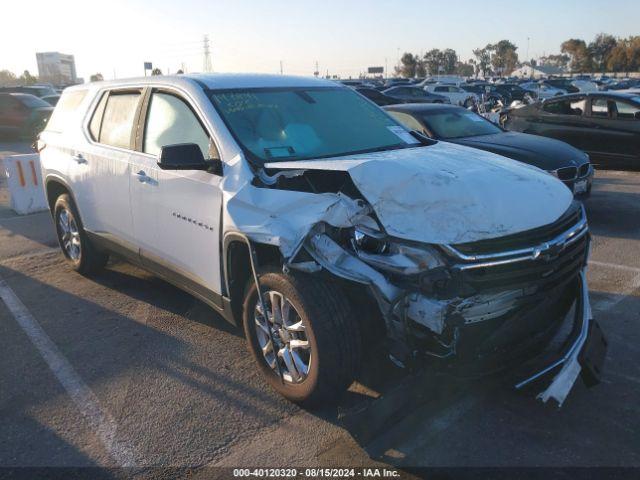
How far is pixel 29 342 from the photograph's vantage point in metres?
4.56

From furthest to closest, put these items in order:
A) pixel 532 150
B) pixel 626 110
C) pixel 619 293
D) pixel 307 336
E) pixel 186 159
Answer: pixel 626 110
pixel 532 150
pixel 619 293
pixel 186 159
pixel 307 336

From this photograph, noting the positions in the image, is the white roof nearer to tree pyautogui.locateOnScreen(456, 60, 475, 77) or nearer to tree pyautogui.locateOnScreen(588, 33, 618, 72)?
tree pyautogui.locateOnScreen(588, 33, 618, 72)

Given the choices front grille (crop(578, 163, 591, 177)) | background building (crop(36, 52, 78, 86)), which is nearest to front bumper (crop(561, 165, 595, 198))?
front grille (crop(578, 163, 591, 177))

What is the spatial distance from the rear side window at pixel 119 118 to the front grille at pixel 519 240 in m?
3.06

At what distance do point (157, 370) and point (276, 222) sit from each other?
1547 millimetres

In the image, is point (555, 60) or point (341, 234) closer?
point (341, 234)

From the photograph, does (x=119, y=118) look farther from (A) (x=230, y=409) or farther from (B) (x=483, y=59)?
(B) (x=483, y=59)

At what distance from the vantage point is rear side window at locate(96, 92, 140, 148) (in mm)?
4781

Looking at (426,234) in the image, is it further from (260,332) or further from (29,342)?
(29,342)

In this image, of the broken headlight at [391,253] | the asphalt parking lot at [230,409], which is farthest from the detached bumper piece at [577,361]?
the broken headlight at [391,253]

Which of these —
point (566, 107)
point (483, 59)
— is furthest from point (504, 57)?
point (566, 107)

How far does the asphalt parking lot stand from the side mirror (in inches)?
54.8

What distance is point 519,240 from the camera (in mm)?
2994

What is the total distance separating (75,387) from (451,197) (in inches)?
108
